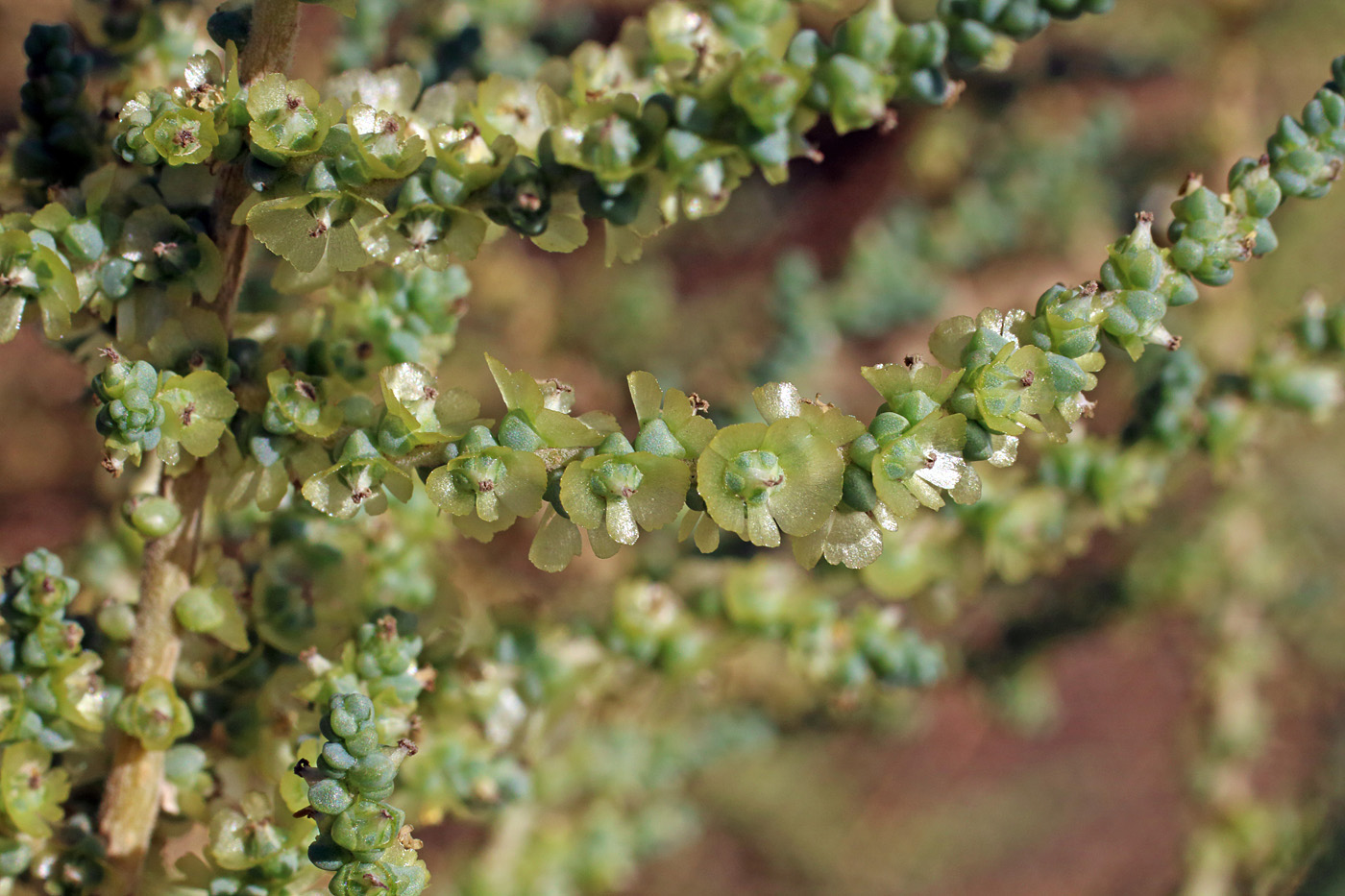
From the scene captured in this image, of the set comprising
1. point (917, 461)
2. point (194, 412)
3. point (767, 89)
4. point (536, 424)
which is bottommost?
point (194, 412)

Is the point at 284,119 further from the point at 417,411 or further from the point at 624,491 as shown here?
the point at 624,491

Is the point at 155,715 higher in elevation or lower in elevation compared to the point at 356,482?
lower

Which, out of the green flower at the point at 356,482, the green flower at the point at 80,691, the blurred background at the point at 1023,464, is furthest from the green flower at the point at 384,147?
the blurred background at the point at 1023,464

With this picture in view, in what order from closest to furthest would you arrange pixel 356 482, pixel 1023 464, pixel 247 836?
pixel 356 482 → pixel 247 836 → pixel 1023 464

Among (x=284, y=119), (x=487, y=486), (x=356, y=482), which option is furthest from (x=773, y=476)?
(x=284, y=119)

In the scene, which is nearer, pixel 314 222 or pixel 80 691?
pixel 314 222

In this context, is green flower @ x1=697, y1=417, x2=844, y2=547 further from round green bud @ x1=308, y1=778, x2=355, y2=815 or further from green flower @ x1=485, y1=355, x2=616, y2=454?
round green bud @ x1=308, y1=778, x2=355, y2=815

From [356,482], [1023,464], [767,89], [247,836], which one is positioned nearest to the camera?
[767,89]

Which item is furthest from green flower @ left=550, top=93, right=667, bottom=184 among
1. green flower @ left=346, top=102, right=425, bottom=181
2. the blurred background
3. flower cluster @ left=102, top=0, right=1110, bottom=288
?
the blurred background
